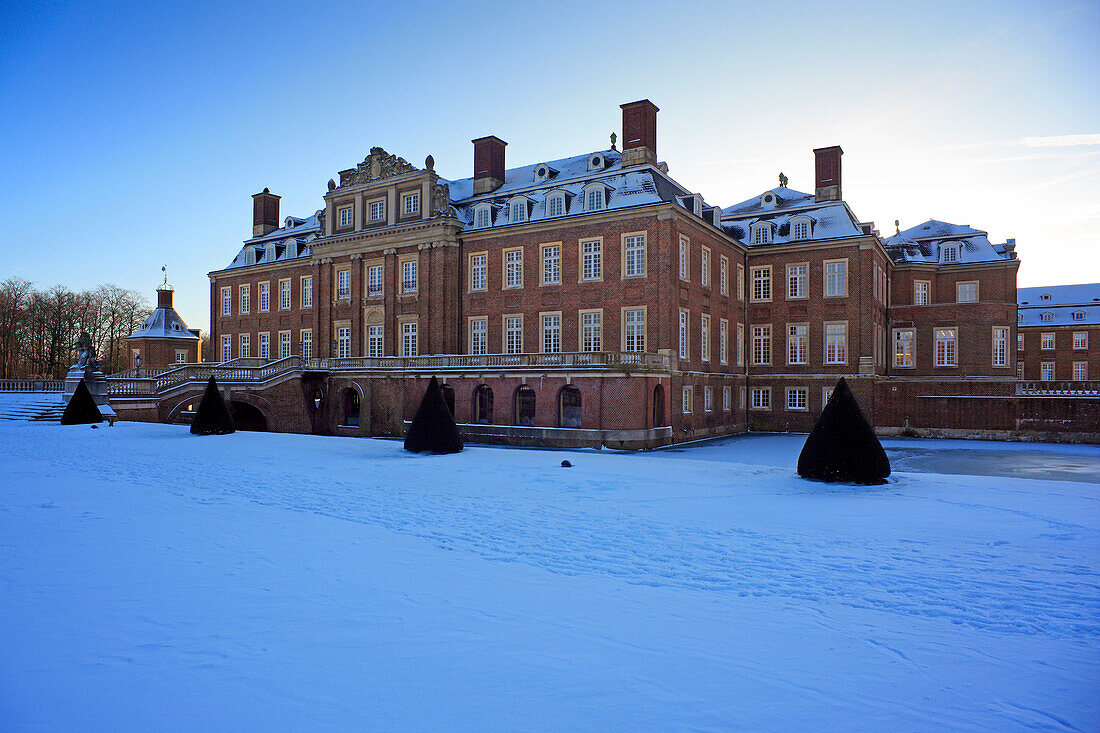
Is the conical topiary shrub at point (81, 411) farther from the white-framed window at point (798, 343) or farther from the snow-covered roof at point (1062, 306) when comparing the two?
the snow-covered roof at point (1062, 306)

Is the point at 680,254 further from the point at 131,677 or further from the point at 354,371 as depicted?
the point at 131,677

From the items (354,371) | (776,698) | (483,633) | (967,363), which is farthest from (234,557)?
(967,363)

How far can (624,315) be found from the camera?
102 ft

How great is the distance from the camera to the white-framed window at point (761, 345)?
37938mm

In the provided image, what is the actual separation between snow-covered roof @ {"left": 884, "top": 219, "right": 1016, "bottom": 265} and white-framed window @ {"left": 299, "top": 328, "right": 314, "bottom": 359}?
37.1 m

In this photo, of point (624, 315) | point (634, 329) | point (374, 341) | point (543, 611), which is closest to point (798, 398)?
point (634, 329)

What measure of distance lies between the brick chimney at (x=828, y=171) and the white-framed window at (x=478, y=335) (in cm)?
2037

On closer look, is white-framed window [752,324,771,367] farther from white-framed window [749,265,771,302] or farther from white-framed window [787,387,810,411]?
white-framed window [787,387,810,411]

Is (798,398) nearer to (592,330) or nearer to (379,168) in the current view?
(592,330)

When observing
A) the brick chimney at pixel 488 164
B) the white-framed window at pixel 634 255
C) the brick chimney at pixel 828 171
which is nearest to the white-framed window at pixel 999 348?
the brick chimney at pixel 828 171

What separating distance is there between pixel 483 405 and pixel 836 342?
19201mm

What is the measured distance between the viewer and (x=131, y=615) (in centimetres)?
620

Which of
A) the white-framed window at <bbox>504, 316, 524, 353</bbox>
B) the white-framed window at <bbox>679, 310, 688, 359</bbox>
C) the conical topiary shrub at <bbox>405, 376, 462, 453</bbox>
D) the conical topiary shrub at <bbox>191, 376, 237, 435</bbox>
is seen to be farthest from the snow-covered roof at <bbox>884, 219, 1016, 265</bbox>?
the conical topiary shrub at <bbox>191, 376, 237, 435</bbox>

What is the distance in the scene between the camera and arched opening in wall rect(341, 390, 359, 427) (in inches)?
1463
